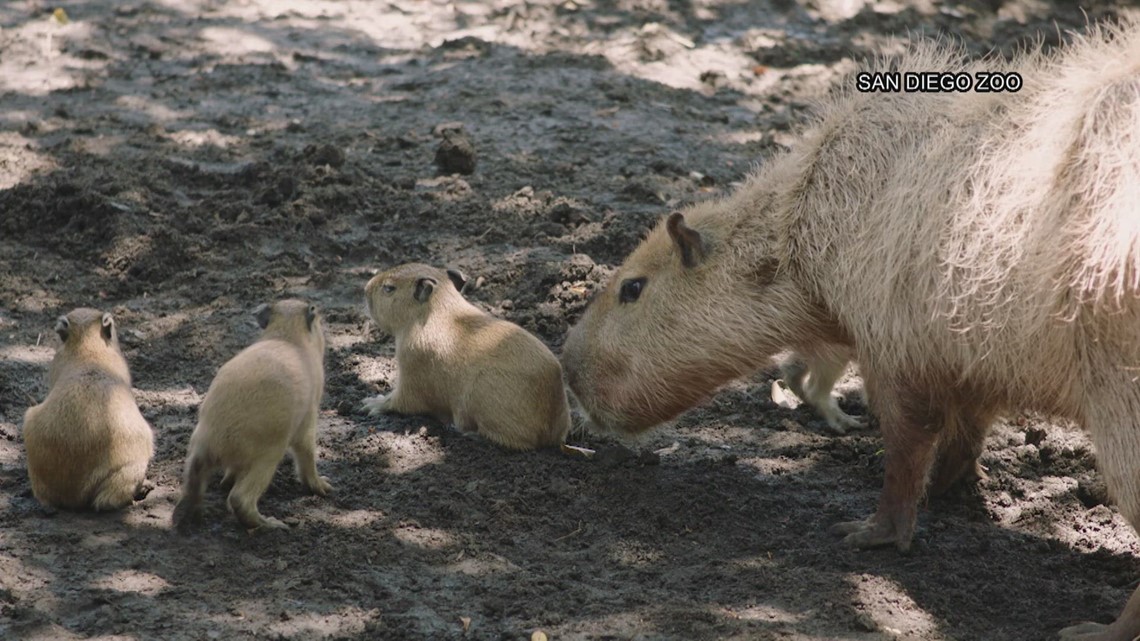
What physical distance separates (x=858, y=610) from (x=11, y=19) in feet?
25.5

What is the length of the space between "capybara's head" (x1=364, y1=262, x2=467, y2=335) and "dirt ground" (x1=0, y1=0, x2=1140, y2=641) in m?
0.39

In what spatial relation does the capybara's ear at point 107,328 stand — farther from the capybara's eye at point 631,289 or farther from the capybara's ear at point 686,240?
the capybara's ear at point 686,240

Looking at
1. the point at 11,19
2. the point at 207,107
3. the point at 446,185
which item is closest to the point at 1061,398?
the point at 446,185

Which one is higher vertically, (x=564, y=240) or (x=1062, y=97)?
(x=1062, y=97)

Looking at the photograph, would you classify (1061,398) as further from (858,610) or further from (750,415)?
(750,415)

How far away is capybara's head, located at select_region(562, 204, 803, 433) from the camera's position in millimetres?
5195

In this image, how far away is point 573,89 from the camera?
30.0ft

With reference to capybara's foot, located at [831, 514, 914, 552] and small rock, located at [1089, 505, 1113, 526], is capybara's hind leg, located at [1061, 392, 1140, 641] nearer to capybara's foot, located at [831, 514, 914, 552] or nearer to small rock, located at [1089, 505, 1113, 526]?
capybara's foot, located at [831, 514, 914, 552]

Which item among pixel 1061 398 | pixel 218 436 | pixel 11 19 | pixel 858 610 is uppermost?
pixel 11 19

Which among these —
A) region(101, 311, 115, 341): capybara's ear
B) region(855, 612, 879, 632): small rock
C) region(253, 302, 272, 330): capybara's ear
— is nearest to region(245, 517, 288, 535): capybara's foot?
region(253, 302, 272, 330): capybara's ear

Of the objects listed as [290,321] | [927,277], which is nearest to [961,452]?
[927,277]

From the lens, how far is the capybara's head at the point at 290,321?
514 cm

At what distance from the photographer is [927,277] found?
15.0ft

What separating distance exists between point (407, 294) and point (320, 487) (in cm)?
108
